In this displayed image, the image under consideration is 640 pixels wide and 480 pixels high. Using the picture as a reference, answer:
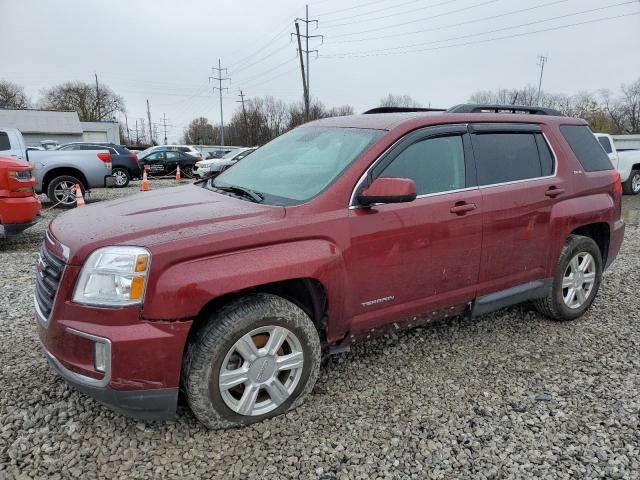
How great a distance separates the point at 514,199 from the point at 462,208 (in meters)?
0.56

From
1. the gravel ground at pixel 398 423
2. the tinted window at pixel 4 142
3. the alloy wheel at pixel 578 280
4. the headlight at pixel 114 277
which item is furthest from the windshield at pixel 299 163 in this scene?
the tinted window at pixel 4 142

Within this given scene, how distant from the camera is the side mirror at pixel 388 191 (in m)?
2.71

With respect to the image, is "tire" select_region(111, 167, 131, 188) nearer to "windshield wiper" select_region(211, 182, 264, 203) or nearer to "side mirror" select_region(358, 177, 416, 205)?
"windshield wiper" select_region(211, 182, 264, 203)

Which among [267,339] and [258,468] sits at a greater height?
[267,339]

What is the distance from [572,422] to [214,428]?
6.74 feet

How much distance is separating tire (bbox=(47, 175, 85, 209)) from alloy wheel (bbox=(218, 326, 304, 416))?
973 cm

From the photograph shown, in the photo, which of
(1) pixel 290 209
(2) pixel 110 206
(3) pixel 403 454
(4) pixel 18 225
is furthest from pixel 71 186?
(3) pixel 403 454

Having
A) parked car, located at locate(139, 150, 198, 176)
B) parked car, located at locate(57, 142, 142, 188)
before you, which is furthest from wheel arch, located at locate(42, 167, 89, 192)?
parked car, located at locate(139, 150, 198, 176)

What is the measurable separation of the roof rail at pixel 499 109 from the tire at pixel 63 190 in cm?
974

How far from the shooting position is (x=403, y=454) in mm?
2471

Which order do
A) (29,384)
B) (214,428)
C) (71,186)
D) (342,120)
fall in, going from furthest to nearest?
(71,186) → (342,120) → (29,384) → (214,428)

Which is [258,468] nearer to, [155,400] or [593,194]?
[155,400]

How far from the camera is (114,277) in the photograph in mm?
2271

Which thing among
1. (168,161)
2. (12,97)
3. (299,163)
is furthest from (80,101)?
(299,163)
